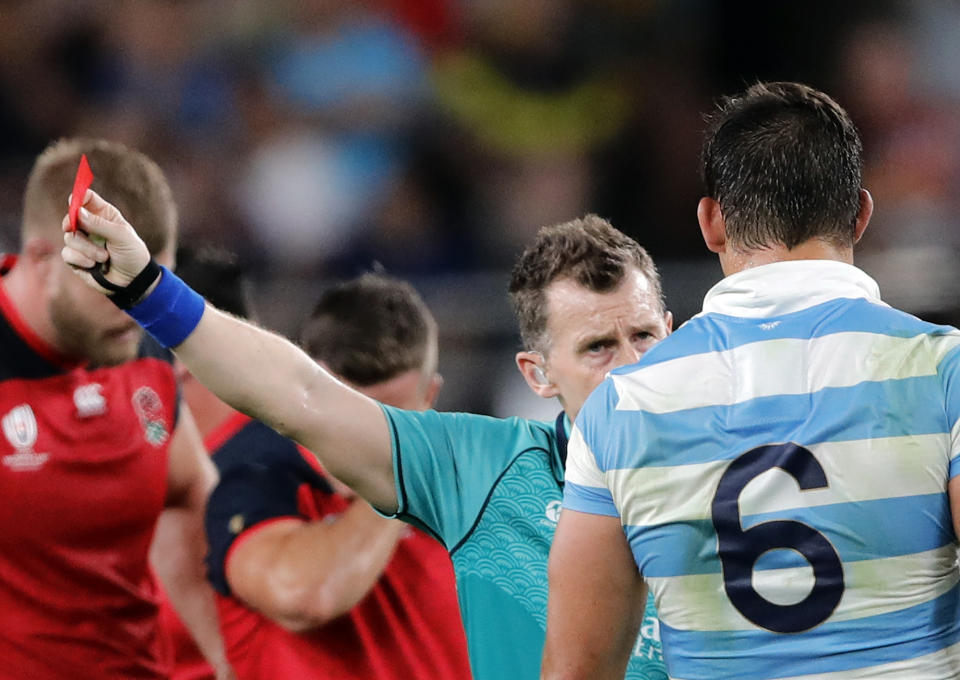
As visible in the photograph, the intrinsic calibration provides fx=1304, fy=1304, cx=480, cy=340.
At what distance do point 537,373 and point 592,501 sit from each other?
92cm

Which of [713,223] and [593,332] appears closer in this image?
[713,223]

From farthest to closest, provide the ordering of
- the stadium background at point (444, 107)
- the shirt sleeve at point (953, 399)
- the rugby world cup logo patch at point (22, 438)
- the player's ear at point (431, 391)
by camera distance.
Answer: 1. the stadium background at point (444, 107)
2. the player's ear at point (431, 391)
3. the rugby world cup logo patch at point (22, 438)
4. the shirt sleeve at point (953, 399)

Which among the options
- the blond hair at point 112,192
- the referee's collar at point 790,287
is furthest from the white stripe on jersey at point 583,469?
the blond hair at point 112,192

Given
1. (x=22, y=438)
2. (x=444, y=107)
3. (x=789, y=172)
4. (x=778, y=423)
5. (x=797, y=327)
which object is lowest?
(x=22, y=438)

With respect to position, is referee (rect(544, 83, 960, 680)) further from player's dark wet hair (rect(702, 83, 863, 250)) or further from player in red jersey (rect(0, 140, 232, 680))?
player in red jersey (rect(0, 140, 232, 680))

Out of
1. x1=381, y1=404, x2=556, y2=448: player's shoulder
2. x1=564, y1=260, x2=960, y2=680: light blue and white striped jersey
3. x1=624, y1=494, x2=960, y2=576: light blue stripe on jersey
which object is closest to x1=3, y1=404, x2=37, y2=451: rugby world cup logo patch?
x1=381, y1=404, x2=556, y2=448: player's shoulder

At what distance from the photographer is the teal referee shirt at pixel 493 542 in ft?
8.54

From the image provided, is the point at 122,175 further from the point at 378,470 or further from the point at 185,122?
the point at 185,122

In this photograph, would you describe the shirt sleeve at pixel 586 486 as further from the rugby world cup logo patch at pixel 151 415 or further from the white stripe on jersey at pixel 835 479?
the rugby world cup logo patch at pixel 151 415

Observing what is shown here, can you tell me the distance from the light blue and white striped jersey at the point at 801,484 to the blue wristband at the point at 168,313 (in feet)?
2.54

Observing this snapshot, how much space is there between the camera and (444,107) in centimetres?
817

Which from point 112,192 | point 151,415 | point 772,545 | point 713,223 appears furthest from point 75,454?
point 772,545

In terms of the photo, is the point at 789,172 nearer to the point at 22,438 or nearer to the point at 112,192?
the point at 112,192

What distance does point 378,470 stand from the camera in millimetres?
2484
